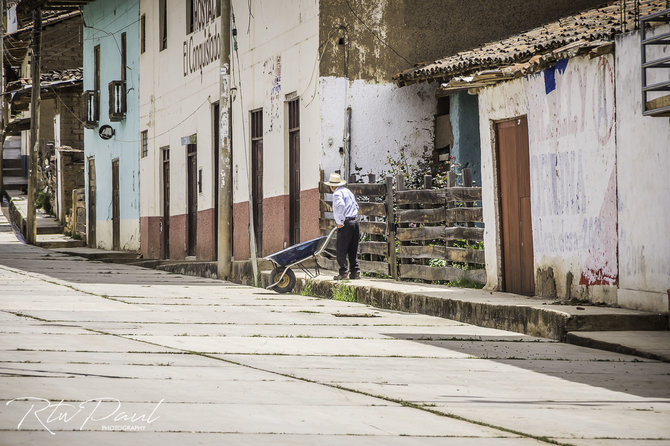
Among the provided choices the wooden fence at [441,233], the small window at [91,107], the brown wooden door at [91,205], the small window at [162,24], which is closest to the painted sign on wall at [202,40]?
the small window at [162,24]

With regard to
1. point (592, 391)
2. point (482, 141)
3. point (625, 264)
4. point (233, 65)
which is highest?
point (233, 65)

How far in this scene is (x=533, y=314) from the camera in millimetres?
11273

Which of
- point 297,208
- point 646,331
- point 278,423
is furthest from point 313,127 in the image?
point 278,423

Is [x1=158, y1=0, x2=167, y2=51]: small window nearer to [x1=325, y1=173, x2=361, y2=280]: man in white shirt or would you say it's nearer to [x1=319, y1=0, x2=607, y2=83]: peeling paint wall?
[x1=319, y1=0, x2=607, y2=83]: peeling paint wall

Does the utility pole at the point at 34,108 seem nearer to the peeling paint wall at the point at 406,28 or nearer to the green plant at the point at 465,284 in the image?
the peeling paint wall at the point at 406,28

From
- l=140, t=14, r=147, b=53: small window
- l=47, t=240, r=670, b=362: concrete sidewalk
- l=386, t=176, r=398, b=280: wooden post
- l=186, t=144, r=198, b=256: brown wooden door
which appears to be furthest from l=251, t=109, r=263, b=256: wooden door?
l=140, t=14, r=147, b=53: small window

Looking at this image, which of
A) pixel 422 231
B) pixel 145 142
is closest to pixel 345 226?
pixel 422 231

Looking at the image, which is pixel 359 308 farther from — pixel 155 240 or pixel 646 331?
pixel 155 240

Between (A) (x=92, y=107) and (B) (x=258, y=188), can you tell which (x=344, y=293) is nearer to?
(B) (x=258, y=188)

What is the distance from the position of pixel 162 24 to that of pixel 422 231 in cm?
1472

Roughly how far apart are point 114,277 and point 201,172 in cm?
541

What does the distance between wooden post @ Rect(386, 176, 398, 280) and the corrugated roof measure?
2097mm

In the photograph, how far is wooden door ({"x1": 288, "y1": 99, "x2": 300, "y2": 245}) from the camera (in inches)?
804

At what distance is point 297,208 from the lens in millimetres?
20500
